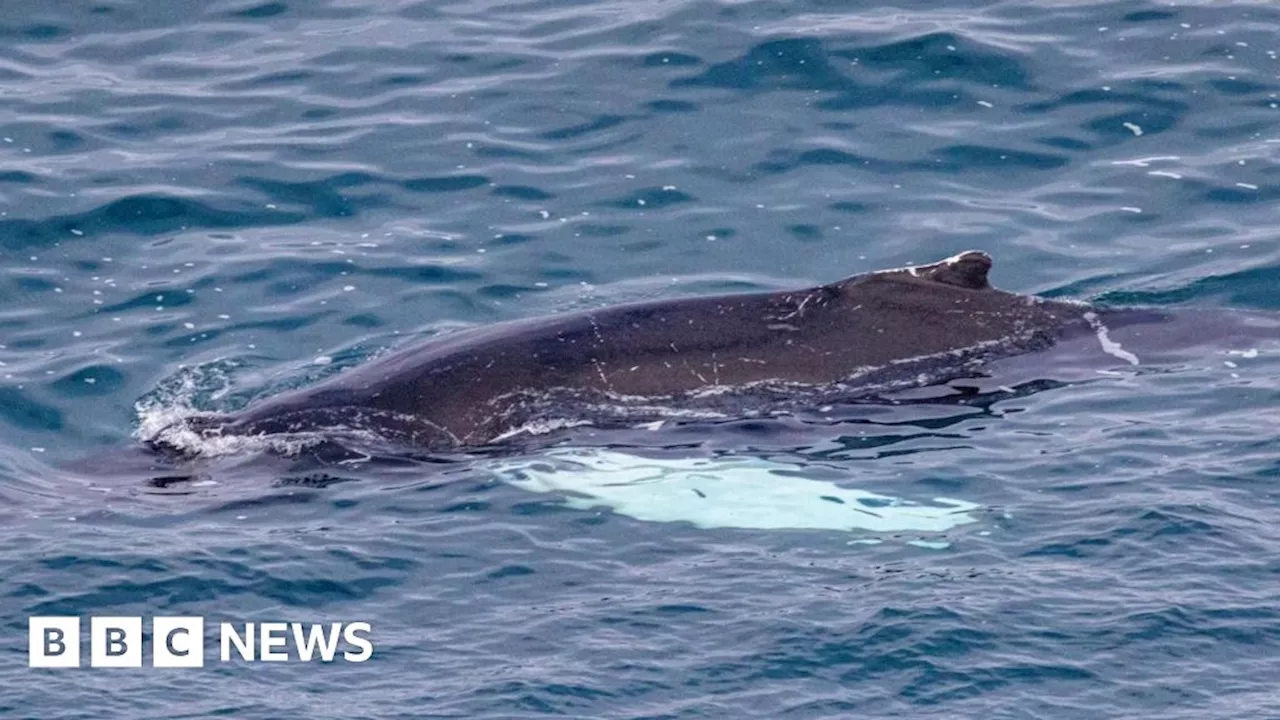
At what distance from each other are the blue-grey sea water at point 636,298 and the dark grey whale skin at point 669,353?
1.83 ft

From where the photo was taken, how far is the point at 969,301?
1642 centimetres

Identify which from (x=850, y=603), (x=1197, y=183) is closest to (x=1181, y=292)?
(x=1197, y=183)

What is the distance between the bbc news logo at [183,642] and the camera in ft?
38.0

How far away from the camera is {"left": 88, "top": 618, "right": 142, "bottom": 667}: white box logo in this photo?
11.5 metres

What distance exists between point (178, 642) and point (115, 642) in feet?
1.27

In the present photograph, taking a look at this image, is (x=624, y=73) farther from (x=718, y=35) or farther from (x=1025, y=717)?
(x=1025, y=717)

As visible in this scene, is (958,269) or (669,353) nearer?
(669,353)

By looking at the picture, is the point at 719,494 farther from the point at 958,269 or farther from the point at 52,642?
the point at 52,642

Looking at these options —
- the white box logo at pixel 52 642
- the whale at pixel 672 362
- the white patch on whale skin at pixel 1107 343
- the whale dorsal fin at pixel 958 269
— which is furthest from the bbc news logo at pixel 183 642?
the white patch on whale skin at pixel 1107 343

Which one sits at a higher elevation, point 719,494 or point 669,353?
point 669,353

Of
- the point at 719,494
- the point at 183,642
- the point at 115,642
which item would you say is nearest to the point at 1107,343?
the point at 719,494

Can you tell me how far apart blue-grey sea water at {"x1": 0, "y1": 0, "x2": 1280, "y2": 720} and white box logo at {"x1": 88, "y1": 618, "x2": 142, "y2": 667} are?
11 cm

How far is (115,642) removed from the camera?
38.9ft

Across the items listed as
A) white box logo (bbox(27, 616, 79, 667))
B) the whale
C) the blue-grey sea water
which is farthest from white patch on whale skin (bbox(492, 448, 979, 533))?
white box logo (bbox(27, 616, 79, 667))
